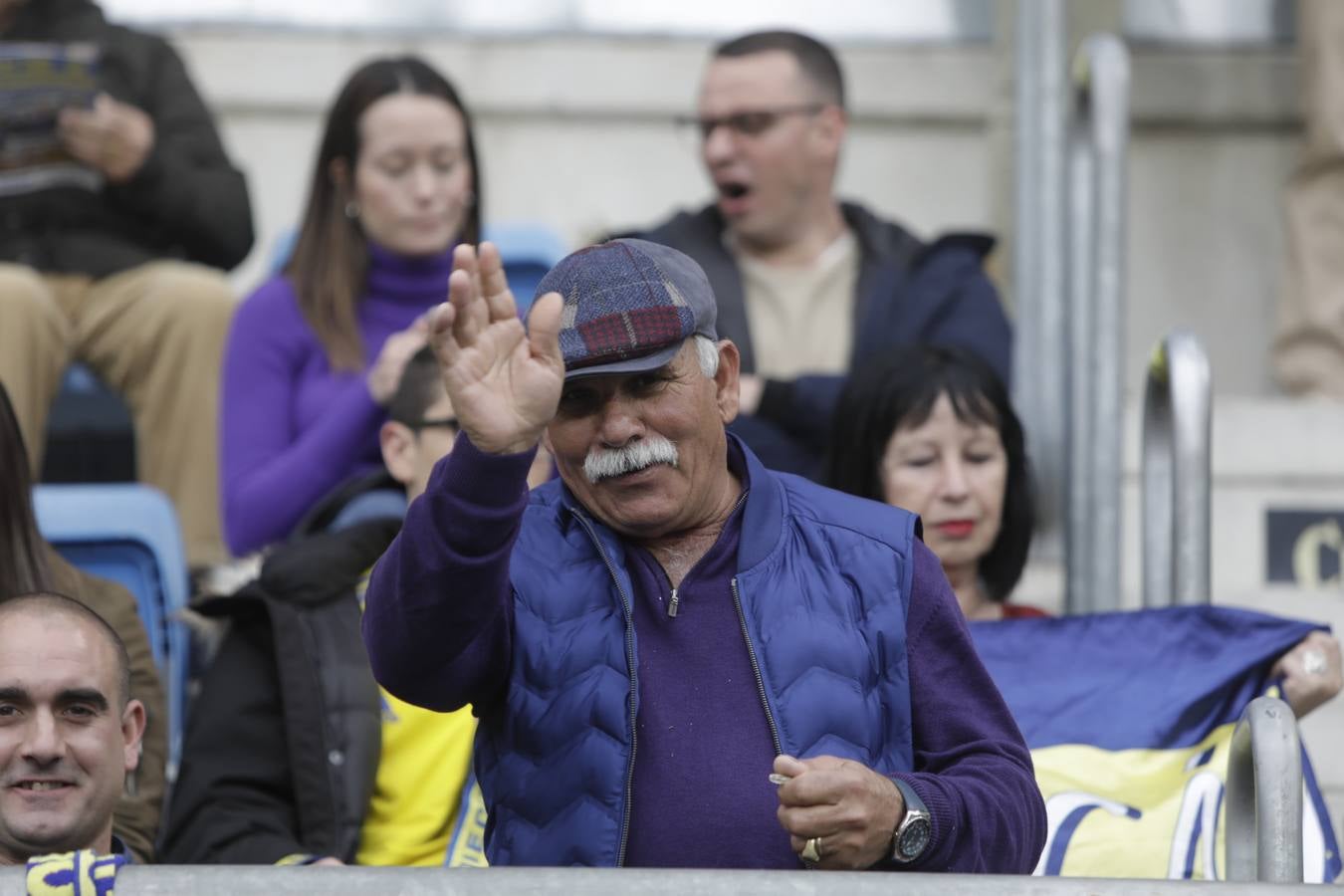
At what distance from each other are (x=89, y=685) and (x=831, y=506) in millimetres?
983

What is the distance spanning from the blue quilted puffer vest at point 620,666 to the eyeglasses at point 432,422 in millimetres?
1243

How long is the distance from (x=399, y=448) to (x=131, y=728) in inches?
41.0

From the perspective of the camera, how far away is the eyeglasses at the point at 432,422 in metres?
3.89

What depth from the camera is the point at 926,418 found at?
154 inches

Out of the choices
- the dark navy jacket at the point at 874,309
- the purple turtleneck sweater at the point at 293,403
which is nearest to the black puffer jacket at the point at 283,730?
the purple turtleneck sweater at the point at 293,403

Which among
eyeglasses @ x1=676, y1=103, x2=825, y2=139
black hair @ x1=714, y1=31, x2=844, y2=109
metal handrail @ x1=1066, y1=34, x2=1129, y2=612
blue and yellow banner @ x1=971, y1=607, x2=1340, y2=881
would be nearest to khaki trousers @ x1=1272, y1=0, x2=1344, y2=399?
metal handrail @ x1=1066, y1=34, x2=1129, y2=612

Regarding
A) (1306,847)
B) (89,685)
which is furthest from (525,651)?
(1306,847)

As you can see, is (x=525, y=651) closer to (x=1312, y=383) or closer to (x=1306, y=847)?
(x=1306, y=847)

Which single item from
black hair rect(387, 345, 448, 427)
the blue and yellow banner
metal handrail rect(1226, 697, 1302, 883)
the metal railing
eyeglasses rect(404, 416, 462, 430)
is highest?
black hair rect(387, 345, 448, 427)

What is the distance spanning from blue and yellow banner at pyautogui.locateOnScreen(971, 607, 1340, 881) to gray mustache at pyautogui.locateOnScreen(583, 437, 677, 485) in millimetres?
1032

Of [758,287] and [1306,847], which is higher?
[758,287]

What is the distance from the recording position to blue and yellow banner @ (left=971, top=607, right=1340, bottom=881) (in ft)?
10.8

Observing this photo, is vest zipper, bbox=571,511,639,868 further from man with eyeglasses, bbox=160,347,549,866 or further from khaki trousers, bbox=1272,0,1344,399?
khaki trousers, bbox=1272,0,1344,399

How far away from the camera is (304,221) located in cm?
484
